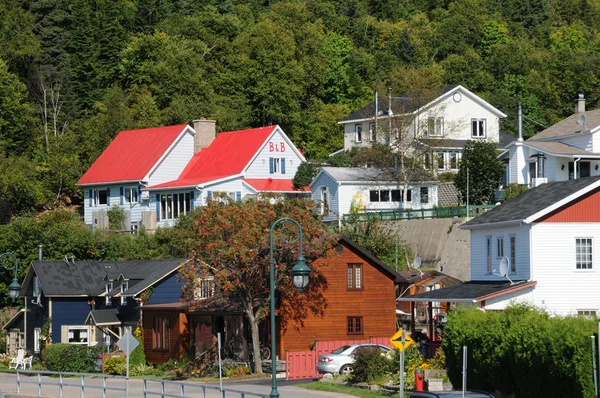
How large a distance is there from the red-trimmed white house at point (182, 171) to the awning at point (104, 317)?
23.0m

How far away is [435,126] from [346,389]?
51.0 meters

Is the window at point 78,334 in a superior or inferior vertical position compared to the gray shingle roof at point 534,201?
inferior

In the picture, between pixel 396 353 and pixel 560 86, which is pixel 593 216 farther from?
pixel 560 86

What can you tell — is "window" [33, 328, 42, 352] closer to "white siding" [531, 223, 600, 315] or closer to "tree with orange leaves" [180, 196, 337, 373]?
"tree with orange leaves" [180, 196, 337, 373]

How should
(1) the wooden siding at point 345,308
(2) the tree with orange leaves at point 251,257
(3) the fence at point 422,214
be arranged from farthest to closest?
(3) the fence at point 422,214
(1) the wooden siding at point 345,308
(2) the tree with orange leaves at point 251,257

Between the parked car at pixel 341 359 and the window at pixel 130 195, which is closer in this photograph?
the parked car at pixel 341 359

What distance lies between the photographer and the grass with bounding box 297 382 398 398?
127 feet

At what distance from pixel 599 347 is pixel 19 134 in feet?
288

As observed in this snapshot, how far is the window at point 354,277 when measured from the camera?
53094 millimetres

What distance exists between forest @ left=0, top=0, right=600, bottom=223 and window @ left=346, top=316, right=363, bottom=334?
4152 centimetres

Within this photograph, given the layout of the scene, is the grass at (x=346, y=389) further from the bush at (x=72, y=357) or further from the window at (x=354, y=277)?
the bush at (x=72, y=357)

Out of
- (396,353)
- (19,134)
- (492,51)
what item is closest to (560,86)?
(492,51)

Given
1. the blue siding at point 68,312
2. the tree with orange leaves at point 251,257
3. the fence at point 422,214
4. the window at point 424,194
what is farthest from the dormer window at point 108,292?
the window at point 424,194

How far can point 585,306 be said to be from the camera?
1732 inches
